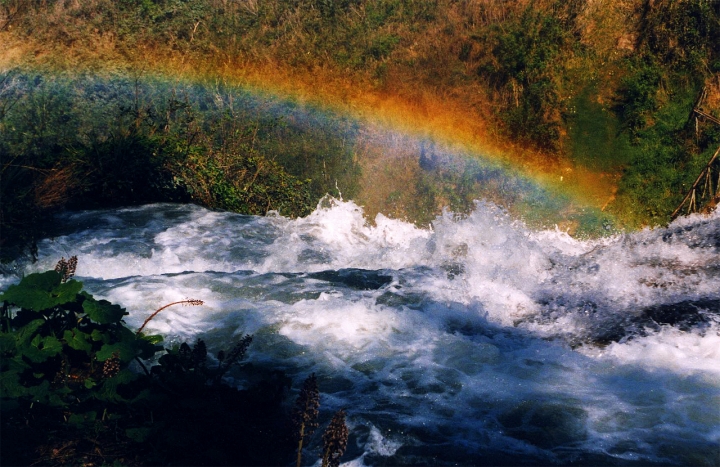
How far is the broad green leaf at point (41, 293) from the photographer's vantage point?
4000 millimetres

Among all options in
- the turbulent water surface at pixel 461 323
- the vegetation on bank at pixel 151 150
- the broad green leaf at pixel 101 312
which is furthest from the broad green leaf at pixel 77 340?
the vegetation on bank at pixel 151 150

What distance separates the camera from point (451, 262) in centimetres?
826

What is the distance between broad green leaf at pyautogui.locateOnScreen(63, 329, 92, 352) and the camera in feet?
13.1

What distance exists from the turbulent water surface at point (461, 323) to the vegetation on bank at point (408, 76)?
5154 mm

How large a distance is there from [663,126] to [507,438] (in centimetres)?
1485

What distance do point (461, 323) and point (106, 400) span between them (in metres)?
3.37

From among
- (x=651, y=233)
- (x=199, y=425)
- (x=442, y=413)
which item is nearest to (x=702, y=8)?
(x=651, y=233)

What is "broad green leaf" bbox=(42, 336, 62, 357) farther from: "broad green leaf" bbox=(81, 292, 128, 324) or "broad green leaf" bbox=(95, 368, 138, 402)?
"broad green leaf" bbox=(95, 368, 138, 402)

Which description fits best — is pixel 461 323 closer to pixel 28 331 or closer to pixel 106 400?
pixel 106 400

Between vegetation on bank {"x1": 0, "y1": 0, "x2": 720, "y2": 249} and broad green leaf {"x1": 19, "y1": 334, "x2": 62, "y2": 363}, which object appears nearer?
broad green leaf {"x1": 19, "y1": 334, "x2": 62, "y2": 363}

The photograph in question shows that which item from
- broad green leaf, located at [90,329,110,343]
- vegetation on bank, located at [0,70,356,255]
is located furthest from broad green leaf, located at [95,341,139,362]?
vegetation on bank, located at [0,70,356,255]

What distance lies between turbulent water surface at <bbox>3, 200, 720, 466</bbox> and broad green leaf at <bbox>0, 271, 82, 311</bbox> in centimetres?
159

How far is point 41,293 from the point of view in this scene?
4.06 m

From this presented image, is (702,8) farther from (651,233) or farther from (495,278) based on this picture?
(495,278)
